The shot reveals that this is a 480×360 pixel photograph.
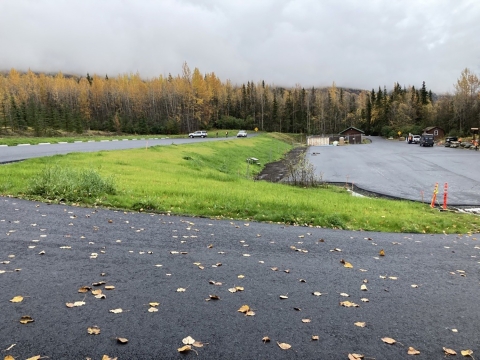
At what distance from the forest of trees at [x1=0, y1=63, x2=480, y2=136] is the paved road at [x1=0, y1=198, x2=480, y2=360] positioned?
7032 centimetres

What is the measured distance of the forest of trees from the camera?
9069 centimetres

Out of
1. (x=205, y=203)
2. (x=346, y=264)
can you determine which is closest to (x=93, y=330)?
(x=346, y=264)

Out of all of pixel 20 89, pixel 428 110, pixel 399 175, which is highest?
pixel 20 89

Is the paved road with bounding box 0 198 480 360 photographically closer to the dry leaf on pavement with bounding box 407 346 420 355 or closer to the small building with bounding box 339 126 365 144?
the dry leaf on pavement with bounding box 407 346 420 355

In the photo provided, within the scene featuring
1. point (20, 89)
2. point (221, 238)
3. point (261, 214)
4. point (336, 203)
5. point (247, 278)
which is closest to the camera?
point (247, 278)

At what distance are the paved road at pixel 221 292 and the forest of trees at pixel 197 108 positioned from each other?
70.3 m

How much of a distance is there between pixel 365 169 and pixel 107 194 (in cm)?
3096

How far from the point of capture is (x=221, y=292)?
562 centimetres

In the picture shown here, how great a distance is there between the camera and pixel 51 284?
215 inches

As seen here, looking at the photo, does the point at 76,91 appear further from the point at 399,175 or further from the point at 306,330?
the point at 306,330

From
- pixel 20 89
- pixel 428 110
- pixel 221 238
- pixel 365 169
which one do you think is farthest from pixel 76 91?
pixel 221 238

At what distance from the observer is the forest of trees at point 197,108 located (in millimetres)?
90688

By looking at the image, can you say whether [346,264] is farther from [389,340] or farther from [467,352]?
[467,352]

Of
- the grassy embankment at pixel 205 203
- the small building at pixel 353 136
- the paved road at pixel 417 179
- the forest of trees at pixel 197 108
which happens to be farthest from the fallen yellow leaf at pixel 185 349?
the small building at pixel 353 136
